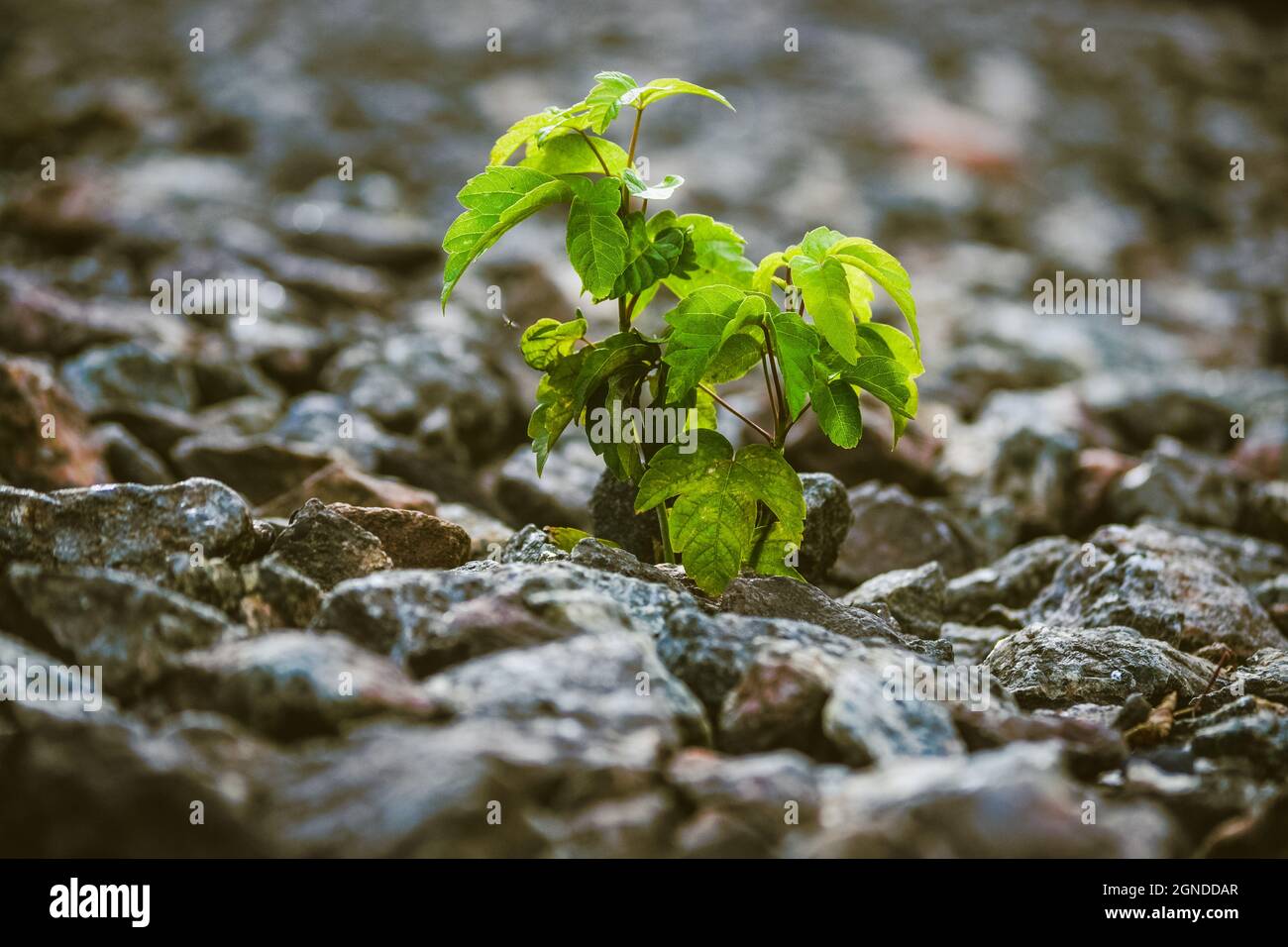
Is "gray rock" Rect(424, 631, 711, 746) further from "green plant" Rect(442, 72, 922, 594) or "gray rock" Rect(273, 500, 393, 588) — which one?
"gray rock" Rect(273, 500, 393, 588)

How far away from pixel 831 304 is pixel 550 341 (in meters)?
0.65

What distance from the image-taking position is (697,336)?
2186mm

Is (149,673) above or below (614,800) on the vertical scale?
above

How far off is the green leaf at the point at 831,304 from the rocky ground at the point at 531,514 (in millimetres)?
601

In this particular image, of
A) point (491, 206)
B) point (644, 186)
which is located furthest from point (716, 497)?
point (491, 206)

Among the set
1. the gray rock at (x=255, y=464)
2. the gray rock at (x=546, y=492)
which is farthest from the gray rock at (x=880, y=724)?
the gray rock at (x=255, y=464)

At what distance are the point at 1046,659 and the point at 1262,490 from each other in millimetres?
2233

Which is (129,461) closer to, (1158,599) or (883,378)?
(883,378)

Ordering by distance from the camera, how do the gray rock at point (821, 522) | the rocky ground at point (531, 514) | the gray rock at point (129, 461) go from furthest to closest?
the gray rock at point (129, 461), the gray rock at point (821, 522), the rocky ground at point (531, 514)

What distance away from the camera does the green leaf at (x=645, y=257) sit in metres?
2.26

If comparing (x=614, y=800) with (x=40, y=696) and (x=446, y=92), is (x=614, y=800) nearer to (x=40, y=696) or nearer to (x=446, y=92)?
(x=40, y=696)

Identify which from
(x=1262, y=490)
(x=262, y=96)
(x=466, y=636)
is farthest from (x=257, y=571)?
(x=262, y=96)

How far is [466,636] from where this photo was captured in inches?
77.8

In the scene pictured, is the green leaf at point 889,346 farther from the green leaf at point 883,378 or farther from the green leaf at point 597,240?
the green leaf at point 597,240
